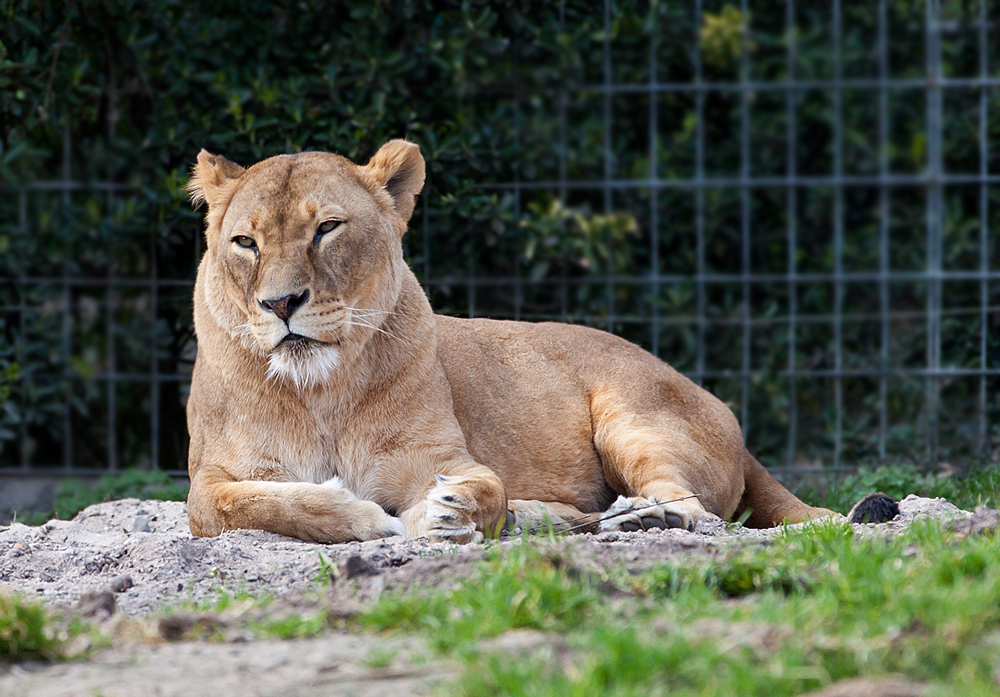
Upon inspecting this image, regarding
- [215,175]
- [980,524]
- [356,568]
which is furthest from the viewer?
[215,175]

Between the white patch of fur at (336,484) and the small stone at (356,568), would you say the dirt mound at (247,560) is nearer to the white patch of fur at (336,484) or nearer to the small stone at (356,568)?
the small stone at (356,568)

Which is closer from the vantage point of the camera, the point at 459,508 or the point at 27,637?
the point at 27,637

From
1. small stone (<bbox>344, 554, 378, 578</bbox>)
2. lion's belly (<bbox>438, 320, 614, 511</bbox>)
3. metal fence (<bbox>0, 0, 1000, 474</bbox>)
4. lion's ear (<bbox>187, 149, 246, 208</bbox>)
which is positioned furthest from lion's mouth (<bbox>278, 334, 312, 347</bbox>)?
metal fence (<bbox>0, 0, 1000, 474</bbox>)

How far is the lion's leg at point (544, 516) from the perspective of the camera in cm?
441

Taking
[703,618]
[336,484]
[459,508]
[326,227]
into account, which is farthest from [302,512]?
[703,618]

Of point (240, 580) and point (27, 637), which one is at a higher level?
point (27, 637)

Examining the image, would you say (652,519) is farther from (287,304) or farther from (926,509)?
(287,304)

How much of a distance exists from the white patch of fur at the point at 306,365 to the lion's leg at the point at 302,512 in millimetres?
368

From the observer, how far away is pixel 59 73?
683cm

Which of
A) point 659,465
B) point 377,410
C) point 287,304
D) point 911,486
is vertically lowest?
point 911,486

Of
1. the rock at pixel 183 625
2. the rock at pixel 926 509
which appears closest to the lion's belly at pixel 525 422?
the rock at pixel 926 509

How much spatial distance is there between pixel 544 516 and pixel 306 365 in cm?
110

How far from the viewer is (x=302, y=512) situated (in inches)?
156

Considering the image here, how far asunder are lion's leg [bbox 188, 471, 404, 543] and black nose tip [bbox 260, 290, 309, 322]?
573 mm
